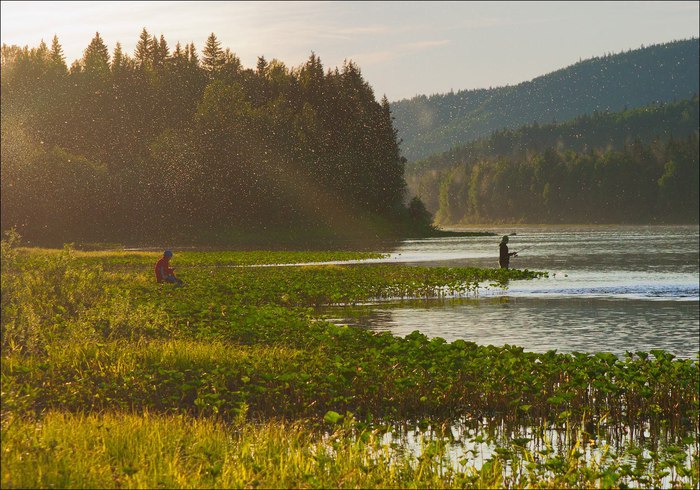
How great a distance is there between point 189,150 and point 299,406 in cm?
10080

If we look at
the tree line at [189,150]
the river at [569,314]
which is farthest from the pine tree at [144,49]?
the river at [569,314]

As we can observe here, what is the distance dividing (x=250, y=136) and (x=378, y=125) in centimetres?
2366

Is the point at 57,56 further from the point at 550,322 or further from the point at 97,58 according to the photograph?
the point at 550,322

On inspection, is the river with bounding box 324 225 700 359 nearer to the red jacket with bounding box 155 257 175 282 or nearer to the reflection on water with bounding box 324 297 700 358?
the reflection on water with bounding box 324 297 700 358

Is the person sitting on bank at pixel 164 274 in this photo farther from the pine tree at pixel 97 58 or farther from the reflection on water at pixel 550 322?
the pine tree at pixel 97 58

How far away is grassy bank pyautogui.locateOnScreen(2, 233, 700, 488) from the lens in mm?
11500

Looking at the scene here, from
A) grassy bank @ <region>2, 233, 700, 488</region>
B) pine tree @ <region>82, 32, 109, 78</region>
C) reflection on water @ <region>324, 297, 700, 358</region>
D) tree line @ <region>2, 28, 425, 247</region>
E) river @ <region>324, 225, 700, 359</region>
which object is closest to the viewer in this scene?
grassy bank @ <region>2, 233, 700, 488</region>

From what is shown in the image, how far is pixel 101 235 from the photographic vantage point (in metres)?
104

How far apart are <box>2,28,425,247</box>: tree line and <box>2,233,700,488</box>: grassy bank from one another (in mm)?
81690

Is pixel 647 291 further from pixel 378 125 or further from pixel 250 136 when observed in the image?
pixel 378 125

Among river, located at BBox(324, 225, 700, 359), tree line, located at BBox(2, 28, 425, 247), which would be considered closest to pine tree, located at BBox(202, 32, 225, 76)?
tree line, located at BBox(2, 28, 425, 247)

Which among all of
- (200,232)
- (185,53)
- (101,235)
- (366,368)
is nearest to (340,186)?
(200,232)

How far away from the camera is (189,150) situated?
114688mm

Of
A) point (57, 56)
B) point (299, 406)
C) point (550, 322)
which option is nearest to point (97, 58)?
point (57, 56)
